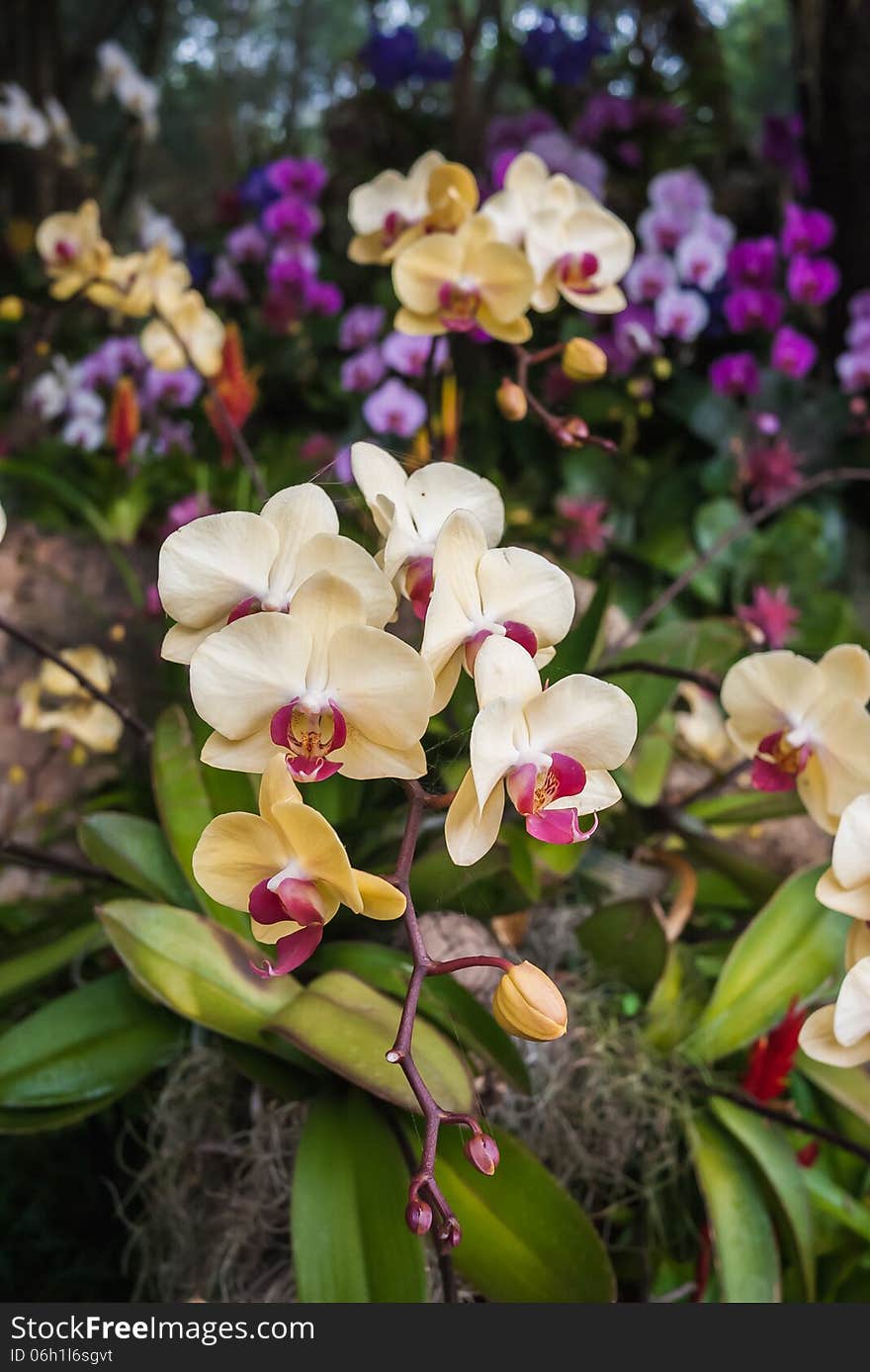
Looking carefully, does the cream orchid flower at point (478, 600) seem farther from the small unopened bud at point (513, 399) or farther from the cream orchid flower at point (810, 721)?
the small unopened bud at point (513, 399)

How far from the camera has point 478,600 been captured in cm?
41

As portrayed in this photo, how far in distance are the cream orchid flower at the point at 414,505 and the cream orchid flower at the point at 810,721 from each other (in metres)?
0.15

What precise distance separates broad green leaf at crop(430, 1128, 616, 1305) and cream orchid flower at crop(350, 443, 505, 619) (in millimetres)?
293

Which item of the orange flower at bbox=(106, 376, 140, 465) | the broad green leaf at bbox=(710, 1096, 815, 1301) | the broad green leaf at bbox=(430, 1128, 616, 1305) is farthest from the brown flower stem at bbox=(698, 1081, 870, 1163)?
the orange flower at bbox=(106, 376, 140, 465)

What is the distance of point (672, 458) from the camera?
1.61m

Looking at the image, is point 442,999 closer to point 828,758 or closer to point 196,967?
point 196,967

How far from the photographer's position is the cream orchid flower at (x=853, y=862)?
1.40 feet

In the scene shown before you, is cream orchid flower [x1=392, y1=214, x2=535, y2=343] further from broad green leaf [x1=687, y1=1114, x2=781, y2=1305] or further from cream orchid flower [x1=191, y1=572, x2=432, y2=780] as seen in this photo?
broad green leaf [x1=687, y1=1114, x2=781, y2=1305]

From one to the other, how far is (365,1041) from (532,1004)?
0.17 metres

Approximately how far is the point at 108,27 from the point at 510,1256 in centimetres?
263

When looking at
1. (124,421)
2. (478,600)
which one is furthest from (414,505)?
(124,421)

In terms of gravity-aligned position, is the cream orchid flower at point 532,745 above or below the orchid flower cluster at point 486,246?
below

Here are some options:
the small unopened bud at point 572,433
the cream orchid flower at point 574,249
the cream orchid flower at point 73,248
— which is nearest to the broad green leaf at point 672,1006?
the small unopened bud at point 572,433

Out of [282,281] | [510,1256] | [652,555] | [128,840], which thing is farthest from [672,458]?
[510,1256]
